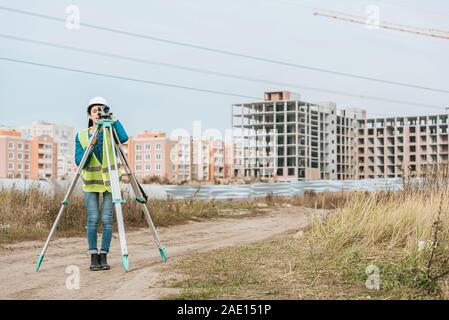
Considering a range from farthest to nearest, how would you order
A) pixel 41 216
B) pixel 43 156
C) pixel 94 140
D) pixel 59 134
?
pixel 59 134
pixel 43 156
pixel 41 216
pixel 94 140

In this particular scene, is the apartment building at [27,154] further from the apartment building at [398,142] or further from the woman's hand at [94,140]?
the woman's hand at [94,140]

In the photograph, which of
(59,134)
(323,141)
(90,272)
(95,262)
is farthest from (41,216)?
(59,134)

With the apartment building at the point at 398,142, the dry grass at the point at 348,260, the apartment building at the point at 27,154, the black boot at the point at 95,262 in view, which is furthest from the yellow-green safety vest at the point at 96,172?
the apartment building at the point at 27,154

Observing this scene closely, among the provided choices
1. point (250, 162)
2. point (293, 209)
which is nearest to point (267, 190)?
point (293, 209)

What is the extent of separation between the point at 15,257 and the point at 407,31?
89.2 m

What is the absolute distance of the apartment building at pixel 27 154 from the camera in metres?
133

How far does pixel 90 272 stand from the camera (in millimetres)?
7430

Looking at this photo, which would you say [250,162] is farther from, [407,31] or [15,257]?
[15,257]

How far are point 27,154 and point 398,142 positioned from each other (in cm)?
8488

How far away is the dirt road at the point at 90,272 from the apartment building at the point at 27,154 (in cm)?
12462

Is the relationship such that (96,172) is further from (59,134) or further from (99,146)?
(59,134)

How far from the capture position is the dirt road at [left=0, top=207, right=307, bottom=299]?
19.9 ft

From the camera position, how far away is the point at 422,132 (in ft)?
443
